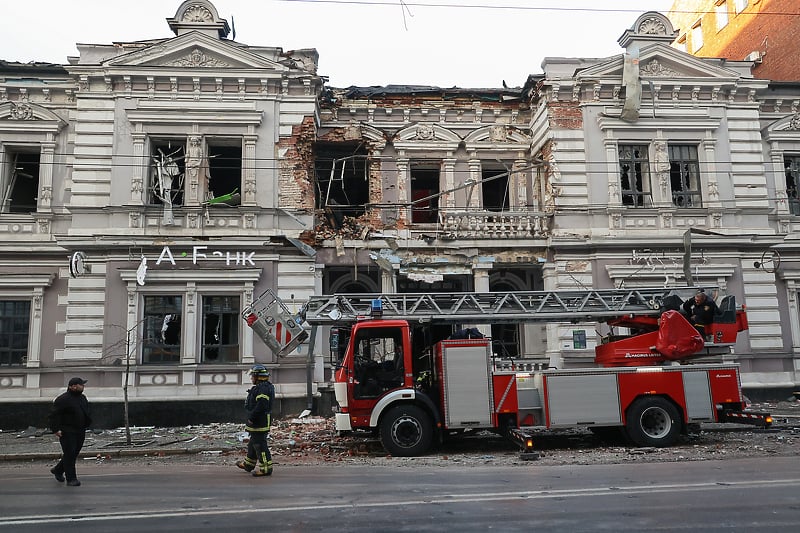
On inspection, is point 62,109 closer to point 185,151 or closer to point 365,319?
point 185,151

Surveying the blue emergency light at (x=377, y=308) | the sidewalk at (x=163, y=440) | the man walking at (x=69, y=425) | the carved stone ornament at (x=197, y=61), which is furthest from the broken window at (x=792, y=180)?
the man walking at (x=69, y=425)

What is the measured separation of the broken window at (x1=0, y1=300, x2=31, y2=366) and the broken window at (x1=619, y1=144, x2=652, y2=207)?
1807 cm

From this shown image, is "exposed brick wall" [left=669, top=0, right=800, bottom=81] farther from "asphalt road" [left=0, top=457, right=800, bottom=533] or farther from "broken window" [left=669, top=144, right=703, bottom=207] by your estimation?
"asphalt road" [left=0, top=457, right=800, bottom=533]

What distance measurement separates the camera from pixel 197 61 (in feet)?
62.2

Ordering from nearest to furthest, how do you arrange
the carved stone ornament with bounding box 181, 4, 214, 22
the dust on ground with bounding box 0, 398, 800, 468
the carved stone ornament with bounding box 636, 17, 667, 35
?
the dust on ground with bounding box 0, 398, 800, 468, the carved stone ornament with bounding box 181, 4, 214, 22, the carved stone ornament with bounding box 636, 17, 667, 35

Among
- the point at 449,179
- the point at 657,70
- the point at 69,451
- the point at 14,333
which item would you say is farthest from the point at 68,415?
the point at 657,70

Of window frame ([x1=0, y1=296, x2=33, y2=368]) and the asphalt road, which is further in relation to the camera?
window frame ([x1=0, y1=296, x2=33, y2=368])

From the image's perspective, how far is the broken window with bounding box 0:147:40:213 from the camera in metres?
19.2

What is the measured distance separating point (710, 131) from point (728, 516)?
53.3ft

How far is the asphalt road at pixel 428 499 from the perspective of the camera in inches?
253

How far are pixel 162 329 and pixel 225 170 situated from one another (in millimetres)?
5250

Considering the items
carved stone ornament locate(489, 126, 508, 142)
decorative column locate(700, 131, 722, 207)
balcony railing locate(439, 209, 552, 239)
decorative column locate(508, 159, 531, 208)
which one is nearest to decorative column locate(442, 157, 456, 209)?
balcony railing locate(439, 209, 552, 239)

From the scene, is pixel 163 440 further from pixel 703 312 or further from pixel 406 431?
pixel 703 312

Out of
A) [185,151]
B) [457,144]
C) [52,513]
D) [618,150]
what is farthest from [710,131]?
[52,513]
